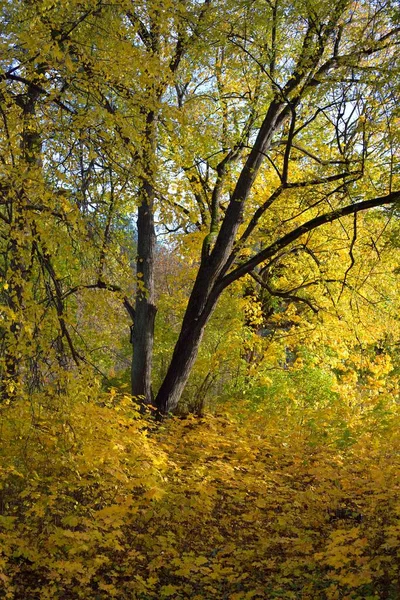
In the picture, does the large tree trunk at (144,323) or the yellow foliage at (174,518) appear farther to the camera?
the large tree trunk at (144,323)

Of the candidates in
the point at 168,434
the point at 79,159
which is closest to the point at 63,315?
the point at 79,159

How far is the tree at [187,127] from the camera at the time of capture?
13.8 feet

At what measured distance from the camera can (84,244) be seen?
4.14 metres

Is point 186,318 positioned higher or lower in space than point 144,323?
higher

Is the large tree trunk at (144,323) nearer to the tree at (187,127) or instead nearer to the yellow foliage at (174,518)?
the tree at (187,127)

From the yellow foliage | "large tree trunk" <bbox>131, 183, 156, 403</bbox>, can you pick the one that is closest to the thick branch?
"large tree trunk" <bbox>131, 183, 156, 403</bbox>

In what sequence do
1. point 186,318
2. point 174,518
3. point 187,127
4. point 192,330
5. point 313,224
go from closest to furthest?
point 174,518 → point 187,127 → point 313,224 → point 192,330 → point 186,318

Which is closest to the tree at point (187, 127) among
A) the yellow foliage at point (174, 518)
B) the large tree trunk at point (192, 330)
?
the large tree trunk at point (192, 330)

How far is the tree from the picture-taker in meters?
4.20

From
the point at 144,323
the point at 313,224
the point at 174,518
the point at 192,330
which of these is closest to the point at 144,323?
the point at 144,323

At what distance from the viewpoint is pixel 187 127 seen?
7.12 metres

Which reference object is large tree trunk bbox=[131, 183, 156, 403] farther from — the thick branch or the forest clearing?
the thick branch

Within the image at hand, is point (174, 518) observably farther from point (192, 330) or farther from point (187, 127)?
point (187, 127)

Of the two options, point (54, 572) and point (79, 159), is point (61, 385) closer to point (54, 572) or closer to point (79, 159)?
point (54, 572)
